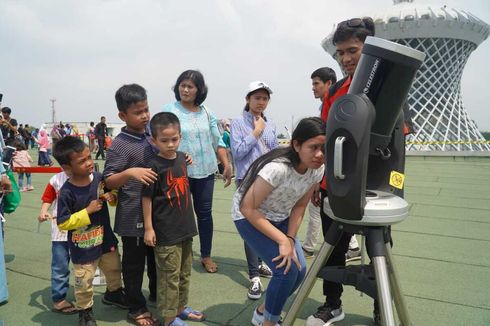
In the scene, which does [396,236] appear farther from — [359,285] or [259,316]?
[359,285]

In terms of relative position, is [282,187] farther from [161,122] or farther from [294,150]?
[161,122]

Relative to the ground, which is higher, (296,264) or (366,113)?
(366,113)

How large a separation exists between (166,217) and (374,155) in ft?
4.11

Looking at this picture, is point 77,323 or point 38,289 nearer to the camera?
point 77,323

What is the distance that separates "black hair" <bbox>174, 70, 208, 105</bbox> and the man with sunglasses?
1.12m

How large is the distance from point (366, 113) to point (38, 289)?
2.82 m

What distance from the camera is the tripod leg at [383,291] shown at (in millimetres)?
1320

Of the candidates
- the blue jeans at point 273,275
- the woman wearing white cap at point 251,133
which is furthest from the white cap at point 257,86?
the blue jeans at point 273,275

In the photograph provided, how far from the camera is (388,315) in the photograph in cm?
132

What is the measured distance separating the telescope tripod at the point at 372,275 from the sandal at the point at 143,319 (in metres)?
1.04

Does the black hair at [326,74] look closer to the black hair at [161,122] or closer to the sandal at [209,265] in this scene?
the black hair at [161,122]

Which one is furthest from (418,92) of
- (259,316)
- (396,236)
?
(259,316)

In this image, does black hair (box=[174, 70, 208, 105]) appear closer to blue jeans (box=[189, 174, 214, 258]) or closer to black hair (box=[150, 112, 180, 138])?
blue jeans (box=[189, 174, 214, 258])

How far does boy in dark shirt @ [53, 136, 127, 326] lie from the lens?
2172 mm
